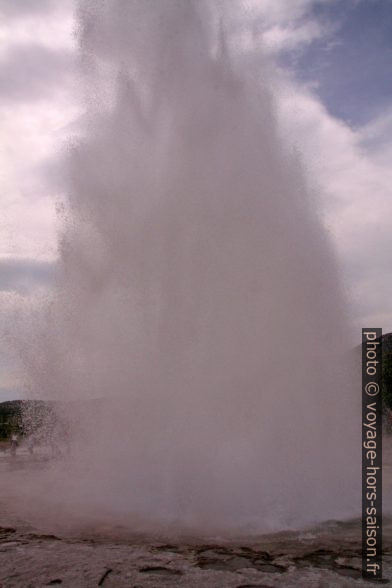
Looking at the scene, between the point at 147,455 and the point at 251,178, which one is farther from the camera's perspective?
the point at 251,178

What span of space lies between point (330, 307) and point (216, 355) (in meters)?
2.48

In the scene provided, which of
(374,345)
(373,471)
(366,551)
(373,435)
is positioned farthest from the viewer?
(373,471)

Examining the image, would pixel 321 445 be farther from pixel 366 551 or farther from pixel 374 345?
pixel 366 551

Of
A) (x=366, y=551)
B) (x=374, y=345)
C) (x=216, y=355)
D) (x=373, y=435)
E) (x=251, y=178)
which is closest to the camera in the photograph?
(x=366, y=551)

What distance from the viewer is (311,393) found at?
9.63m

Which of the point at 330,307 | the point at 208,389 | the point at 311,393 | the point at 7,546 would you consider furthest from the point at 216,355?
the point at 7,546

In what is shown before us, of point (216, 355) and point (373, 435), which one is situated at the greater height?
point (216, 355)

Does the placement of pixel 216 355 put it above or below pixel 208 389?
above

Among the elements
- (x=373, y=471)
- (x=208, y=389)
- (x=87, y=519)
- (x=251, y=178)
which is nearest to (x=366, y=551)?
(x=373, y=471)

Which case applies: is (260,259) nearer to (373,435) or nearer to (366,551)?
(373,435)

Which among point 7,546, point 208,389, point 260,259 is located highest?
point 260,259

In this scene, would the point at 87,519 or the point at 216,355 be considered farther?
the point at 216,355

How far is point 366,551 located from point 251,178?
780 centimetres

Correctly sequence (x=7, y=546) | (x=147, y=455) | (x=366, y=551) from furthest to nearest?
(x=147, y=455)
(x=7, y=546)
(x=366, y=551)
